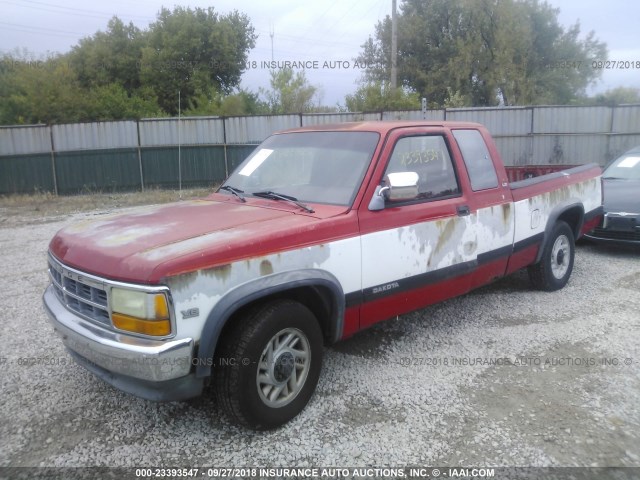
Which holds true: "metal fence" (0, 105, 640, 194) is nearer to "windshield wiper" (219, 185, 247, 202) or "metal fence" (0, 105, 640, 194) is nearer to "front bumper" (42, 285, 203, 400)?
"windshield wiper" (219, 185, 247, 202)

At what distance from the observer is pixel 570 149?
1700cm

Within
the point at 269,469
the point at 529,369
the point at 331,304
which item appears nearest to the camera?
the point at 269,469

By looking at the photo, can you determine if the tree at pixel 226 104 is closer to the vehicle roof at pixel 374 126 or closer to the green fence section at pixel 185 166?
the green fence section at pixel 185 166

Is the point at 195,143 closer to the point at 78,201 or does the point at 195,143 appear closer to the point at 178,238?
the point at 78,201

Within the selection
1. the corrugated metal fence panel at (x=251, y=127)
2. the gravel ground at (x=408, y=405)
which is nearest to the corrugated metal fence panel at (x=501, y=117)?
the corrugated metal fence panel at (x=251, y=127)

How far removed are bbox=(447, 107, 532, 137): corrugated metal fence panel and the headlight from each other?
15.9 metres

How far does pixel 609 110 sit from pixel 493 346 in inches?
597

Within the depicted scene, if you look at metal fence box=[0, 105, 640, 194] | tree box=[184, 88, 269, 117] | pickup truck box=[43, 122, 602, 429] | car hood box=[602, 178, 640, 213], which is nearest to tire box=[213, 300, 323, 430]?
pickup truck box=[43, 122, 602, 429]

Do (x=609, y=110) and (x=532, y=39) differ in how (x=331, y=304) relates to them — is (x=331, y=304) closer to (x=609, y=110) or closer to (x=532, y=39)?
(x=609, y=110)

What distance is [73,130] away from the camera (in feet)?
56.5

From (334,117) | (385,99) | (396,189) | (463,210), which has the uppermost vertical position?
(385,99)

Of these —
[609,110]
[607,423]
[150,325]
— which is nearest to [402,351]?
[607,423]

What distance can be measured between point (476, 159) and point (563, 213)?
1.68m

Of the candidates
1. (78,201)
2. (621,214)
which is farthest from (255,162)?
(78,201)
